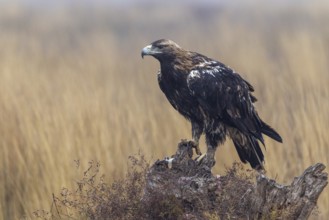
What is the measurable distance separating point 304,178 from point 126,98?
455 cm

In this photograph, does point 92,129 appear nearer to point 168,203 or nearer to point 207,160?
point 207,160

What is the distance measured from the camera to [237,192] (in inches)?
144

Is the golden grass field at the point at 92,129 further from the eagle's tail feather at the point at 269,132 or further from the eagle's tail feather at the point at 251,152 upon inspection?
the eagle's tail feather at the point at 269,132

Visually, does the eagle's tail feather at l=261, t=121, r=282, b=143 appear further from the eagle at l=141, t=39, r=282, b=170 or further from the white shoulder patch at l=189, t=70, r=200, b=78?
the white shoulder patch at l=189, t=70, r=200, b=78

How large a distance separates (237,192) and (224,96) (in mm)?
1126

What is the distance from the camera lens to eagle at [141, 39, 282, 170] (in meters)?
4.65

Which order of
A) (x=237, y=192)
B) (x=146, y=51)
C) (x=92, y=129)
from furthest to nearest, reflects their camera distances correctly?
(x=92, y=129) < (x=146, y=51) < (x=237, y=192)

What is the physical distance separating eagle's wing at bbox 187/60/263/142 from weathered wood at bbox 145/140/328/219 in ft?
2.36

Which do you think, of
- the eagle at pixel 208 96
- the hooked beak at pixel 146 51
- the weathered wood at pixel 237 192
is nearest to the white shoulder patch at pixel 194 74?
the eagle at pixel 208 96

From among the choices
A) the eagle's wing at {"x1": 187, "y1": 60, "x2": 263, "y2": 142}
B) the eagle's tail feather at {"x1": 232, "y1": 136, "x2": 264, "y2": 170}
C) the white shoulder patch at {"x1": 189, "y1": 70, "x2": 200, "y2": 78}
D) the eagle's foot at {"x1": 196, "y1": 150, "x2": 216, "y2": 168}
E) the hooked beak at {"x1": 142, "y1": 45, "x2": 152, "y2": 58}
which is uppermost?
the hooked beak at {"x1": 142, "y1": 45, "x2": 152, "y2": 58}

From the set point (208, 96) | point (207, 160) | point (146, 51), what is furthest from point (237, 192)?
point (146, 51)

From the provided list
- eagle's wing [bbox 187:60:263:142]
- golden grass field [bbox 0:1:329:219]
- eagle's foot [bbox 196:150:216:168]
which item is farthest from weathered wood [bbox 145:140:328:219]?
golden grass field [bbox 0:1:329:219]

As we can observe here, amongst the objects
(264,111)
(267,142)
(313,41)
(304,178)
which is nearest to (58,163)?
(267,142)

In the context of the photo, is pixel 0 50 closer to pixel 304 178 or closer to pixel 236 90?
pixel 236 90
